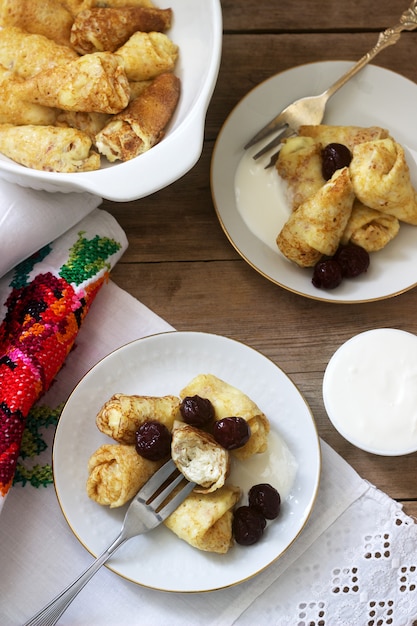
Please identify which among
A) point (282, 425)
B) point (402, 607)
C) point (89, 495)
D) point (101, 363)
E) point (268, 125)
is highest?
point (268, 125)

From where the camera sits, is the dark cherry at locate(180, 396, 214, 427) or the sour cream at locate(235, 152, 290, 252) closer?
the dark cherry at locate(180, 396, 214, 427)

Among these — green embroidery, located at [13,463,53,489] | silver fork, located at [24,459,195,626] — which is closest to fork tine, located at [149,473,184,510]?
silver fork, located at [24,459,195,626]

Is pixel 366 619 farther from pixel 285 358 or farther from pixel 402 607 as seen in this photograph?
pixel 285 358

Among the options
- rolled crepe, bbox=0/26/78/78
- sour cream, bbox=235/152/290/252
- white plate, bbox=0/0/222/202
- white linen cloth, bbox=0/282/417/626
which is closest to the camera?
white plate, bbox=0/0/222/202

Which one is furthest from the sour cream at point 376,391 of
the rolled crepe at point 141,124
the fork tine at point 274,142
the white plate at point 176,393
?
the rolled crepe at point 141,124

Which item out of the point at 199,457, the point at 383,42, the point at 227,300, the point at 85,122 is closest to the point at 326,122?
the point at 383,42

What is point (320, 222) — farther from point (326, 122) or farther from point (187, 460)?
point (187, 460)

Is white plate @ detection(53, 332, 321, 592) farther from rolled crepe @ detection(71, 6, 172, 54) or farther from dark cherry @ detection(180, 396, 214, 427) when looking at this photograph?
rolled crepe @ detection(71, 6, 172, 54)

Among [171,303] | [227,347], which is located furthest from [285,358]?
[171,303]
